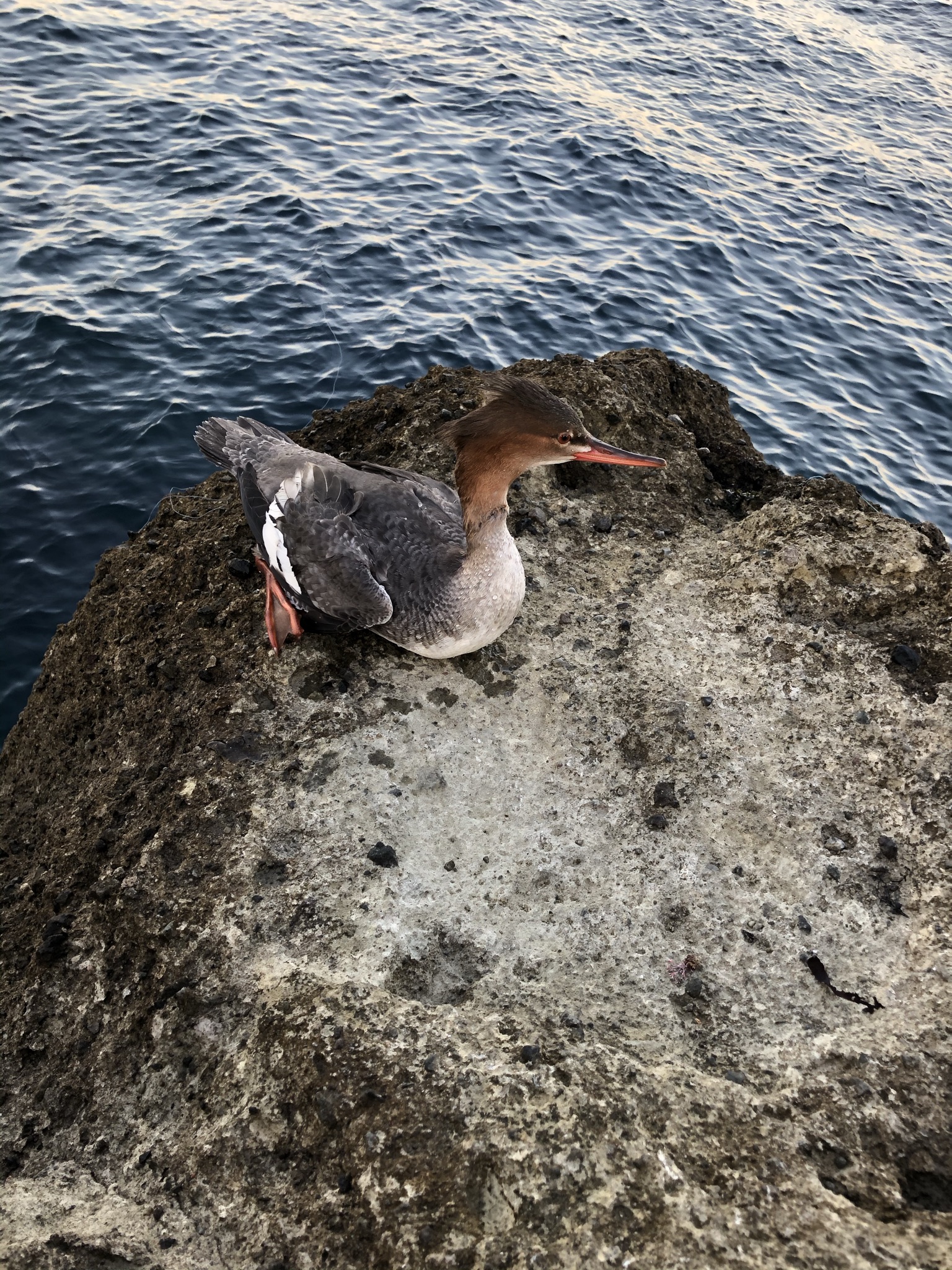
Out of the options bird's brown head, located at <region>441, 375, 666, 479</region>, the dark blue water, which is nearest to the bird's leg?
bird's brown head, located at <region>441, 375, 666, 479</region>

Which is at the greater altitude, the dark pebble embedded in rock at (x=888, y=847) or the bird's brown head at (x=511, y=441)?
the bird's brown head at (x=511, y=441)

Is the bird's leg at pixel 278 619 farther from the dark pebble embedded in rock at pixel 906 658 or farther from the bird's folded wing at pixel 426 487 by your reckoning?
the dark pebble embedded in rock at pixel 906 658

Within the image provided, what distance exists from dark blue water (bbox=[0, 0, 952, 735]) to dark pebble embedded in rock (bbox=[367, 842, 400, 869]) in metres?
3.17

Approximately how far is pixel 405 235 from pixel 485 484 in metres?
7.70

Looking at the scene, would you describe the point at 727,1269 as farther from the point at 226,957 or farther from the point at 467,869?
the point at 226,957

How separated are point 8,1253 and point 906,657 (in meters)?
4.27

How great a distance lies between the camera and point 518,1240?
2688 mm

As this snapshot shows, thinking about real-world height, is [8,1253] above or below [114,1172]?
above

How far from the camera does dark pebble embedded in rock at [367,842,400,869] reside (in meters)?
3.90

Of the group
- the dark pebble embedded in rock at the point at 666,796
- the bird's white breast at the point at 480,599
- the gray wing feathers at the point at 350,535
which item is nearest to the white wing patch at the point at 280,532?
the gray wing feathers at the point at 350,535

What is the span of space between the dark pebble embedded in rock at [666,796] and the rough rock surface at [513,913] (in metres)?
0.04

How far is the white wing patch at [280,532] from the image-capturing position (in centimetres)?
Answer: 464

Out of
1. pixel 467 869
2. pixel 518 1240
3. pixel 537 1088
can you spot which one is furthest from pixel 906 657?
pixel 518 1240

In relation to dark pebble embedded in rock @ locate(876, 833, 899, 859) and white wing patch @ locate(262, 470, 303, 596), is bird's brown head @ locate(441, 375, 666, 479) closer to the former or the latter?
white wing patch @ locate(262, 470, 303, 596)
